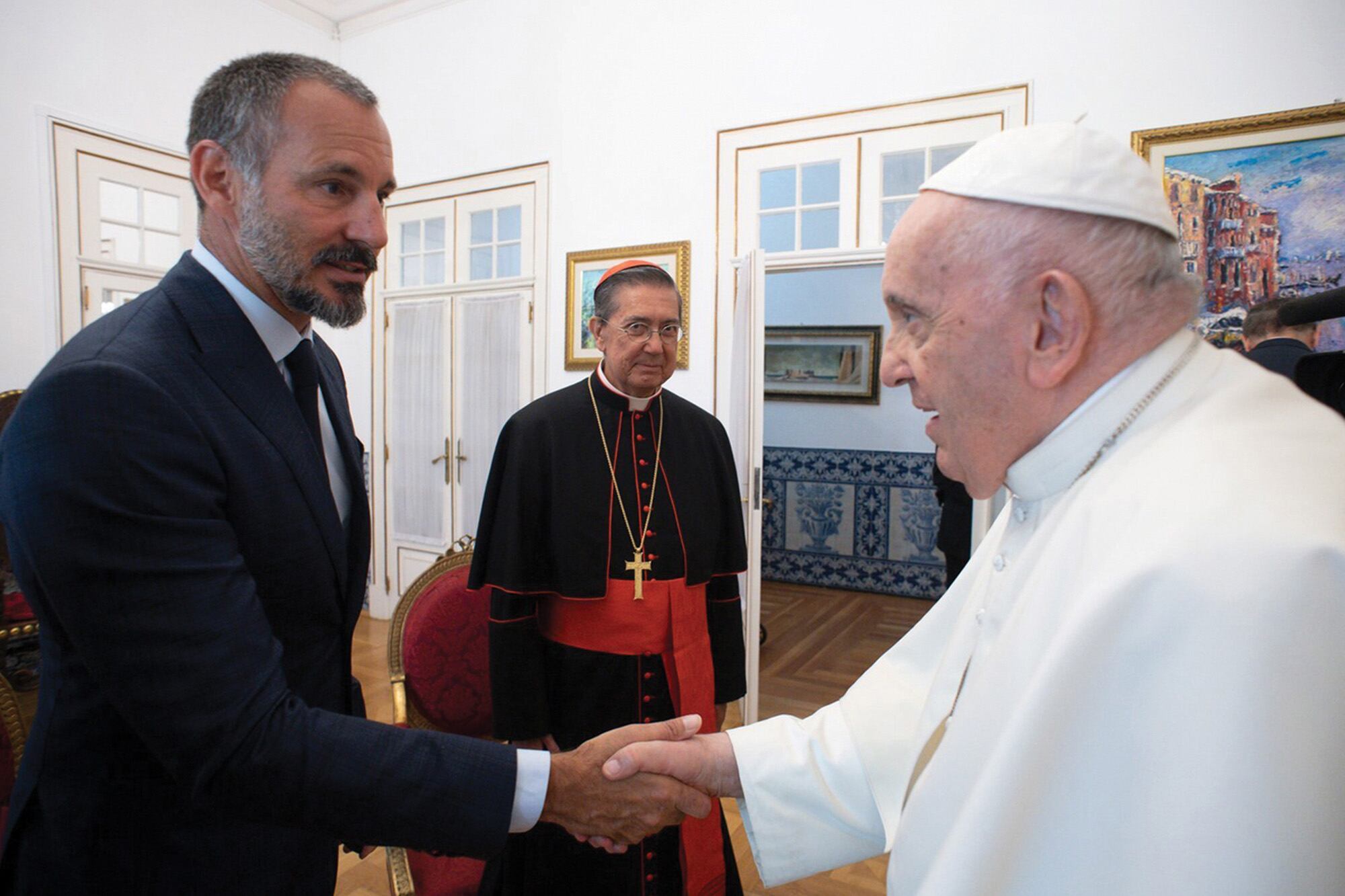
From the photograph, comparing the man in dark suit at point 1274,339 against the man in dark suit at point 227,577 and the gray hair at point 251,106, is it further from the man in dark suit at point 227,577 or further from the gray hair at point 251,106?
the gray hair at point 251,106

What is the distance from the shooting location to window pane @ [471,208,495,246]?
5637 mm

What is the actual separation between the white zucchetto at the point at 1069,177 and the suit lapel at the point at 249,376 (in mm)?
1023

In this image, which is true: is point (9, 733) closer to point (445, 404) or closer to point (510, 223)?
point (445, 404)

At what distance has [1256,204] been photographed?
132 inches

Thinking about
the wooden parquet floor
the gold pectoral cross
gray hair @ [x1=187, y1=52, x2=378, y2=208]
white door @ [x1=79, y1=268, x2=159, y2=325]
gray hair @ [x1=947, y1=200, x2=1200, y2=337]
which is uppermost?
white door @ [x1=79, y1=268, x2=159, y2=325]

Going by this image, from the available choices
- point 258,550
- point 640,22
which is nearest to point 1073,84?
point 640,22

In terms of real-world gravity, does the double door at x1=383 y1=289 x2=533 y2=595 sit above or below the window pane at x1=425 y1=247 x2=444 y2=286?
below

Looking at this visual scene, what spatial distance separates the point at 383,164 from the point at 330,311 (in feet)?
0.95

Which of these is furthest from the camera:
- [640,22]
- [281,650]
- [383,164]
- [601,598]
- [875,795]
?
[640,22]

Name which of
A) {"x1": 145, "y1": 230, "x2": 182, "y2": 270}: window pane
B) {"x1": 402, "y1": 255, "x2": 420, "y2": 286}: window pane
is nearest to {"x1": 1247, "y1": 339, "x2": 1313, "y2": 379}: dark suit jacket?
{"x1": 402, "y1": 255, "x2": 420, "y2": 286}: window pane

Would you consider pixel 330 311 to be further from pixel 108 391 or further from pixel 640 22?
pixel 640 22

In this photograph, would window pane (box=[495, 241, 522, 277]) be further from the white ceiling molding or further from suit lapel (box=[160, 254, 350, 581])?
suit lapel (box=[160, 254, 350, 581])

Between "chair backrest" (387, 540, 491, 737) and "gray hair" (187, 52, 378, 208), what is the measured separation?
4.16 ft

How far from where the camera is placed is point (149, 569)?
949 millimetres
